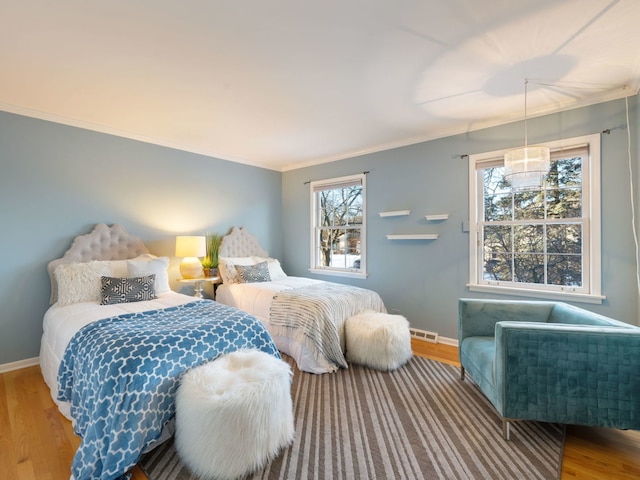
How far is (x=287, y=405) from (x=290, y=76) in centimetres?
233

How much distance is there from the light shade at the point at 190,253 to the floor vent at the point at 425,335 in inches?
110

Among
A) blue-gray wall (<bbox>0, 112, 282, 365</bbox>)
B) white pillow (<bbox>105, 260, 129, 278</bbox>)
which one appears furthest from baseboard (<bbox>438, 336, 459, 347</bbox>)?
white pillow (<bbox>105, 260, 129, 278</bbox>)

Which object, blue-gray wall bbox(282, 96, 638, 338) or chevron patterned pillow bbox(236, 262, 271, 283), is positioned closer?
blue-gray wall bbox(282, 96, 638, 338)

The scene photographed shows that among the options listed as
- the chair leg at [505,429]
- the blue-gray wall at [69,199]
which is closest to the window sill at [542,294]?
the chair leg at [505,429]

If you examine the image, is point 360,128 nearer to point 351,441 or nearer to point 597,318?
point 597,318

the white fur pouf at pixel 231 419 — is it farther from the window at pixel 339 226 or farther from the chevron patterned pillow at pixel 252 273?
the window at pixel 339 226

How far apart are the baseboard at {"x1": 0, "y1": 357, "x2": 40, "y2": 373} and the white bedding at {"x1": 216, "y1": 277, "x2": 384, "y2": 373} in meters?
1.85

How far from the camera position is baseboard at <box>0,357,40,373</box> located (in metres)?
2.79

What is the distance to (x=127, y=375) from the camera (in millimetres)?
1527

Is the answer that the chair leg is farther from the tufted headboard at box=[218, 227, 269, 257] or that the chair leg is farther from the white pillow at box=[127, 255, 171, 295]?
the tufted headboard at box=[218, 227, 269, 257]

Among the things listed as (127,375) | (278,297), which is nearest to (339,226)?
(278,297)

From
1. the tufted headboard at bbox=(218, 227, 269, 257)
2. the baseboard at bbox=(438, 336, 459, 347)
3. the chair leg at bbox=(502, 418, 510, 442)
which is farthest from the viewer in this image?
the tufted headboard at bbox=(218, 227, 269, 257)

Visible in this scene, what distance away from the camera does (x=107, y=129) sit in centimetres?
335

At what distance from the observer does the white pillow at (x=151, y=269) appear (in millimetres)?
3010
